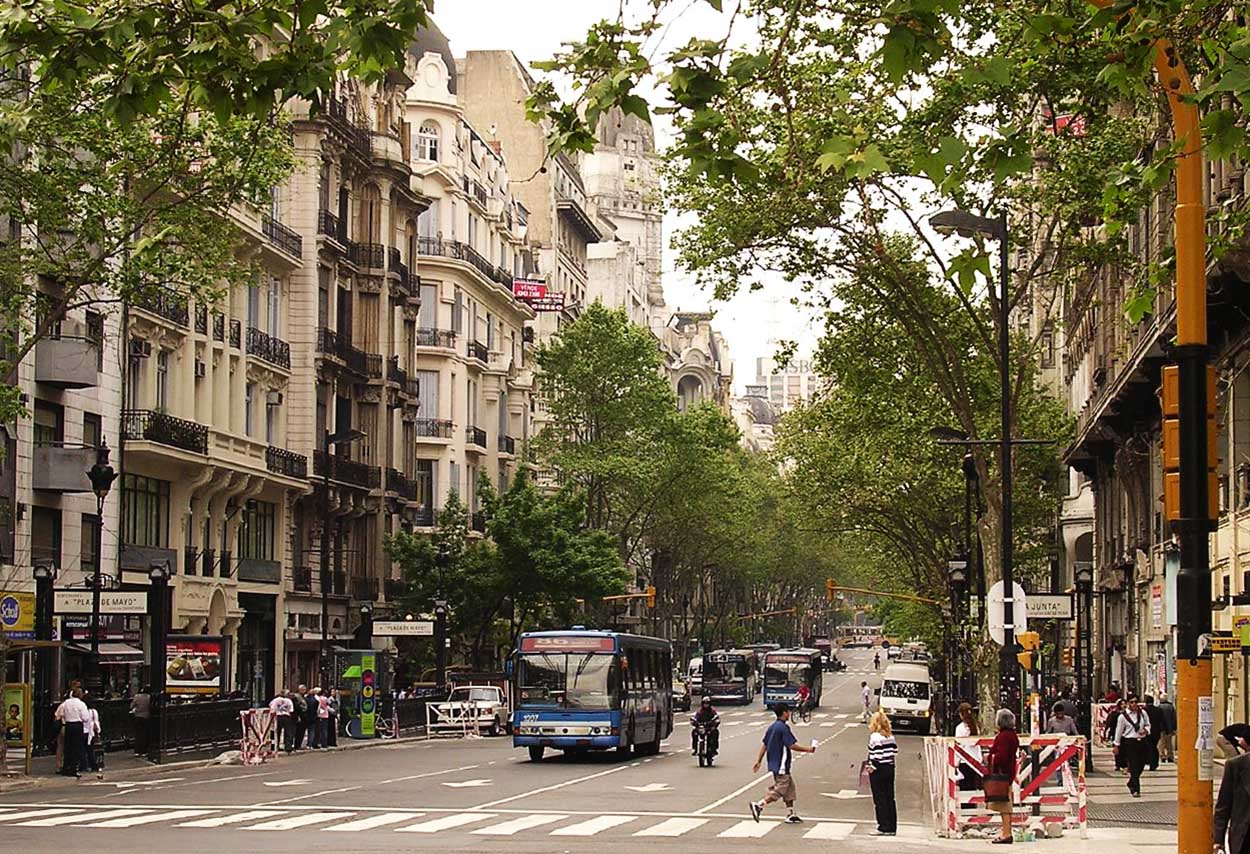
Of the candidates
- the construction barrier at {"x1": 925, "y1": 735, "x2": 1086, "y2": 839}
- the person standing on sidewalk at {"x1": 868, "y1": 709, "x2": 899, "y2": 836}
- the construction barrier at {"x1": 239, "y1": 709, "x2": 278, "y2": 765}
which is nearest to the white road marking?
the person standing on sidewalk at {"x1": 868, "y1": 709, "x2": 899, "y2": 836}

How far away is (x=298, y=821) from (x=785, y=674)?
69717mm

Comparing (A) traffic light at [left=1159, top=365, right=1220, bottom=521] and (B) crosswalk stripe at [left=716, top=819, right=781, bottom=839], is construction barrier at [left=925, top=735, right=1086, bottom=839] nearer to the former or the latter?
(B) crosswalk stripe at [left=716, top=819, right=781, bottom=839]

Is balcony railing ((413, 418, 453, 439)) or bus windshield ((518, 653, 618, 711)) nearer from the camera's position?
bus windshield ((518, 653, 618, 711))

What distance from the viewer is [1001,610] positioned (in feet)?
101

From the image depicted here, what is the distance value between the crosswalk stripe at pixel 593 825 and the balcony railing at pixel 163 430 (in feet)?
87.0

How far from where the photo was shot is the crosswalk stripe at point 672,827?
24688 millimetres

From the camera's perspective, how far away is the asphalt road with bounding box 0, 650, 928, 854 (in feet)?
75.4

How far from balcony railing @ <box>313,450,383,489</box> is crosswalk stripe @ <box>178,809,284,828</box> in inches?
1469

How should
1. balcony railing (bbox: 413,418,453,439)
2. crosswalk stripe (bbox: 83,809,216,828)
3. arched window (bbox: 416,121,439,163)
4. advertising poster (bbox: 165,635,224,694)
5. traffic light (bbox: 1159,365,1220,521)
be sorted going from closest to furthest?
traffic light (bbox: 1159,365,1220,521), crosswalk stripe (bbox: 83,809,216,828), advertising poster (bbox: 165,635,224,694), balcony railing (bbox: 413,418,453,439), arched window (bbox: 416,121,439,163)

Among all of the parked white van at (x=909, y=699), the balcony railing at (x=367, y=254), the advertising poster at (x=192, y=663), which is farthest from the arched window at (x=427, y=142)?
the advertising poster at (x=192, y=663)

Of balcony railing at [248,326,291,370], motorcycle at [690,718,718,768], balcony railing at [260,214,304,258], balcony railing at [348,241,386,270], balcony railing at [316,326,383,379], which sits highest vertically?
balcony railing at [348,241,386,270]

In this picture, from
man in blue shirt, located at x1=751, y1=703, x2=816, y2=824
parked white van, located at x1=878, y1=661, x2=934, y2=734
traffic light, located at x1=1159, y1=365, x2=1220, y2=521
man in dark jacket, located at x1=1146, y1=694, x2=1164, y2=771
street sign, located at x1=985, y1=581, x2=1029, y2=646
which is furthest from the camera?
parked white van, located at x1=878, y1=661, x2=934, y2=734

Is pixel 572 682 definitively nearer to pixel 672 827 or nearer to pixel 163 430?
pixel 163 430

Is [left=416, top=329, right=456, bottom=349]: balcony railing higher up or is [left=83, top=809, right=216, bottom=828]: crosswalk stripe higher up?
[left=416, top=329, right=456, bottom=349]: balcony railing
